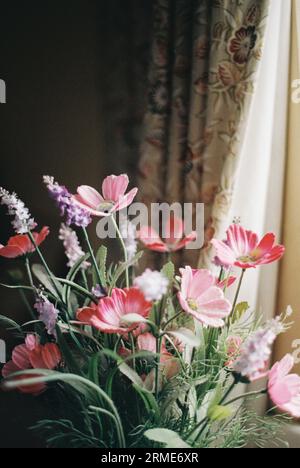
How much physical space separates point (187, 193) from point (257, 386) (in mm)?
513

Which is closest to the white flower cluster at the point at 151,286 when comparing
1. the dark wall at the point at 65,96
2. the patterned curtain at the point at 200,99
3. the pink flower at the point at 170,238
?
the pink flower at the point at 170,238

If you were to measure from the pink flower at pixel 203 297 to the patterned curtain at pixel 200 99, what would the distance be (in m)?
0.48

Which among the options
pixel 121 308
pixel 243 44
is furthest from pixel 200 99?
Result: pixel 121 308

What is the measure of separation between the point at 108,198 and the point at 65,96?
0.88m

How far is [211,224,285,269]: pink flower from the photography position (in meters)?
0.68

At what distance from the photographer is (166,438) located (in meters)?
0.61

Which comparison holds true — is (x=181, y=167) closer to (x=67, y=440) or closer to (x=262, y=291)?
(x=262, y=291)

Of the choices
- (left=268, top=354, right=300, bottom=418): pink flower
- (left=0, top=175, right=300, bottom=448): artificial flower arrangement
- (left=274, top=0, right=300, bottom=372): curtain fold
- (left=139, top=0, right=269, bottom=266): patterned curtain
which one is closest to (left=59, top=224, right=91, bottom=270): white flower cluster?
(left=0, top=175, right=300, bottom=448): artificial flower arrangement

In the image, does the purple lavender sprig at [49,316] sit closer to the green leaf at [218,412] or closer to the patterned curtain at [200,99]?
the green leaf at [218,412]

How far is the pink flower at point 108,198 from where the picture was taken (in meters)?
0.68

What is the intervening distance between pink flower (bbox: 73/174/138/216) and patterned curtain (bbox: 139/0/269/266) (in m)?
0.46

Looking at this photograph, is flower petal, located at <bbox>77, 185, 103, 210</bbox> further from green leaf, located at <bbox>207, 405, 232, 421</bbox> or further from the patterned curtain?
the patterned curtain

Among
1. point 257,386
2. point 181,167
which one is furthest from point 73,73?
point 257,386

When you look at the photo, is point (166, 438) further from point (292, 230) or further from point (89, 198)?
point (292, 230)
